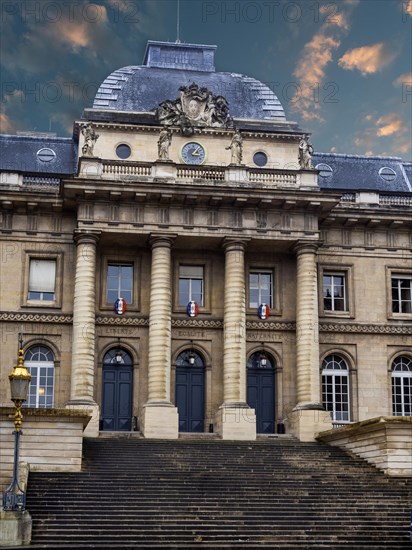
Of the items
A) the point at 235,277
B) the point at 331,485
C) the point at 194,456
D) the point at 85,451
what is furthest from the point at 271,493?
the point at 235,277

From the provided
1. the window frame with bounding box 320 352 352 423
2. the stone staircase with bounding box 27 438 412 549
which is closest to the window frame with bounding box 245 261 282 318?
the window frame with bounding box 320 352 352 423

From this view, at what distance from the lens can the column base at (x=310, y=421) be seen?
3962 cm

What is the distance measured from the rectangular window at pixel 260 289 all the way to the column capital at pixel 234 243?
7.81 ft

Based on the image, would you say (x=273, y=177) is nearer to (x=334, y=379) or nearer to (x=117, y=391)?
(x=334, y=379)

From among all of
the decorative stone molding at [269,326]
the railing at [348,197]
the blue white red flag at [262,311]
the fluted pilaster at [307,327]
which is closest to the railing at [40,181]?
the blue white red flag at [262,311]

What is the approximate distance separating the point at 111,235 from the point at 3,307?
5.51 metres

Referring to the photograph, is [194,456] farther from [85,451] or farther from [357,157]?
[357,157]

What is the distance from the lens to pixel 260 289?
43.2 meters

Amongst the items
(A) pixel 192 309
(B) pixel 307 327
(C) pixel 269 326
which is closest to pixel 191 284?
(A) pixel 192 309

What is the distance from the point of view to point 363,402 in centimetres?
4266

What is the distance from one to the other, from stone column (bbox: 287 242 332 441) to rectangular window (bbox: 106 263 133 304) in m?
7.33

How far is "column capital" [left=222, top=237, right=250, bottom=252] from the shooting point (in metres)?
41.1

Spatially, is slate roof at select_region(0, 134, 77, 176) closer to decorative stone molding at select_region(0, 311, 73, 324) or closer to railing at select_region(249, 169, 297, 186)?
decorative stone molding at select_region(0, 311, 73, 324)

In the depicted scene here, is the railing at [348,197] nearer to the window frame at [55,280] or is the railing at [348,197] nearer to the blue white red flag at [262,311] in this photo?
the blue white red flag at [262,311]
